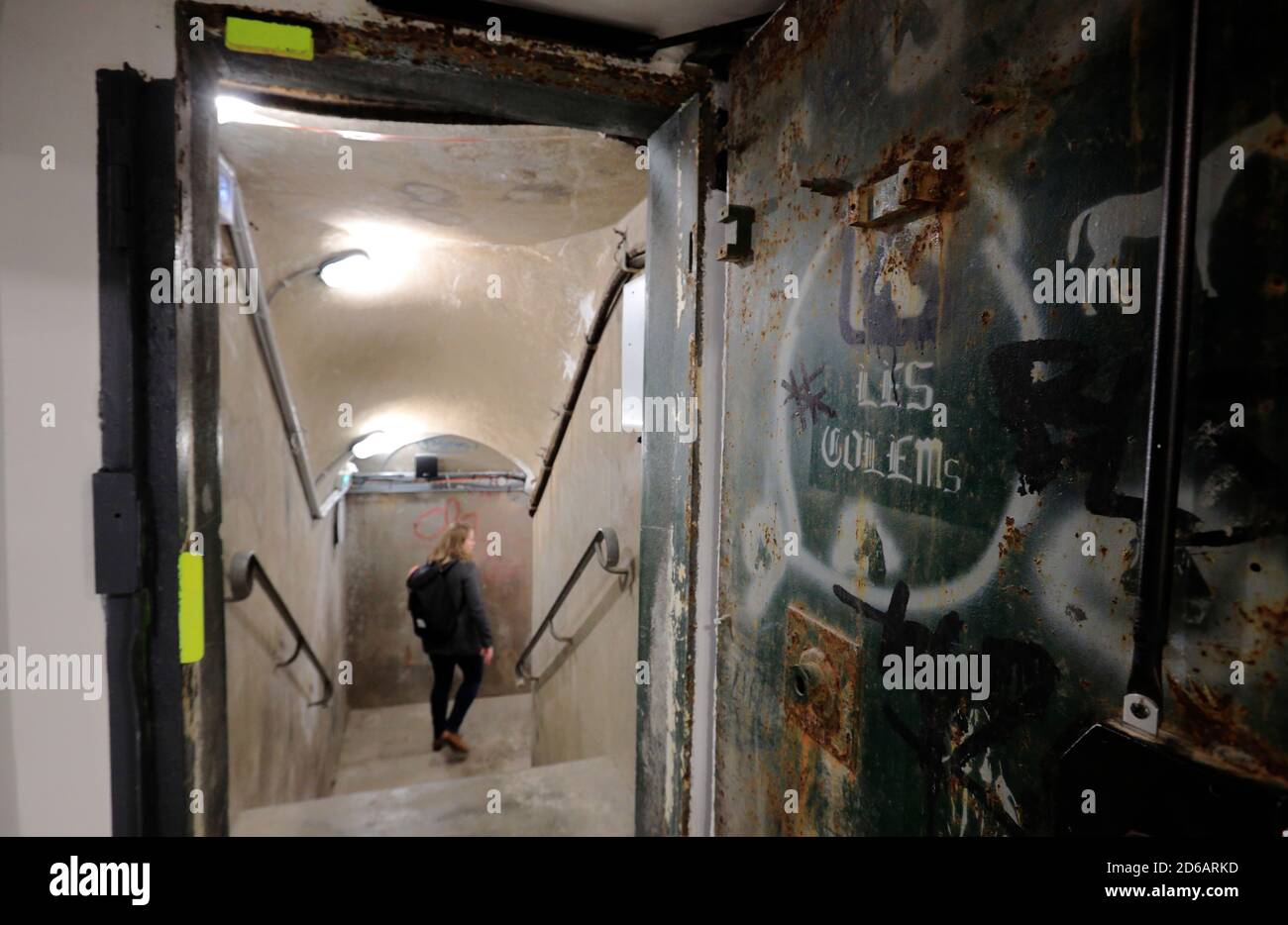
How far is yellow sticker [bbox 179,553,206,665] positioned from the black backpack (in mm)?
3342

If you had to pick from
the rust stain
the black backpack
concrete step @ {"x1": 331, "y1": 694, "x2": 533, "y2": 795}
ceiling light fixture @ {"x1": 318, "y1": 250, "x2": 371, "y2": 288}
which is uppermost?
ceiling light fixture @ {"x1": 318, "y1": 250, "x2": 371, "y2": 288}

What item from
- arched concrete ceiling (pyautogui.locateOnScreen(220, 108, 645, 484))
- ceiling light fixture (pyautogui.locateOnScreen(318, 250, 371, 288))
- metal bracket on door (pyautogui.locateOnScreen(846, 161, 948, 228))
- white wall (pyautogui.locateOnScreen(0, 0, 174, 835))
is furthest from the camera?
ceiling light fixture (pyautogui.locateOnScreen(318, 250, 371, 288))

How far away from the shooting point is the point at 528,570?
10.0 m

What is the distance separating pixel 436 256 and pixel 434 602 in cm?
239

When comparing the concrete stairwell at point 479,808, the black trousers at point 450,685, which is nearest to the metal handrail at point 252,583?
the concrete stairwell at point 479,808

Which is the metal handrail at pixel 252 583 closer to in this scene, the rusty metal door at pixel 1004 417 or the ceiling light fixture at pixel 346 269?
the ceiling light fixture at pixel 346 269

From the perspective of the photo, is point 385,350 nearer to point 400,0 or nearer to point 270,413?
point 270,413

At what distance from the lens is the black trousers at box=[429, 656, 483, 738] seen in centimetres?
496

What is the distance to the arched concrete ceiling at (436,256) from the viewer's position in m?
2.52

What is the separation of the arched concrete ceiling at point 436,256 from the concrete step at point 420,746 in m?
2.89

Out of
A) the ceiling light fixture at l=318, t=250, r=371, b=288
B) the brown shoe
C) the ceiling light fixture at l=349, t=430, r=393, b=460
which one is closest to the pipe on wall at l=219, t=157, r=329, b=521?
the ceiling light fixture at l=318, t=250, r=371, b=288

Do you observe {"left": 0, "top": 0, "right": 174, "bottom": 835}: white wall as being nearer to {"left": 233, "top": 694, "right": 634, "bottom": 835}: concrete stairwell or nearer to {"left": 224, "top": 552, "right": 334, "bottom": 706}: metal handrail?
{"left": 224, "top": 552, "right": 334, "bottom": 706}: metal handrail

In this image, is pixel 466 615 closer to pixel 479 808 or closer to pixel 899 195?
pixel 479 808
